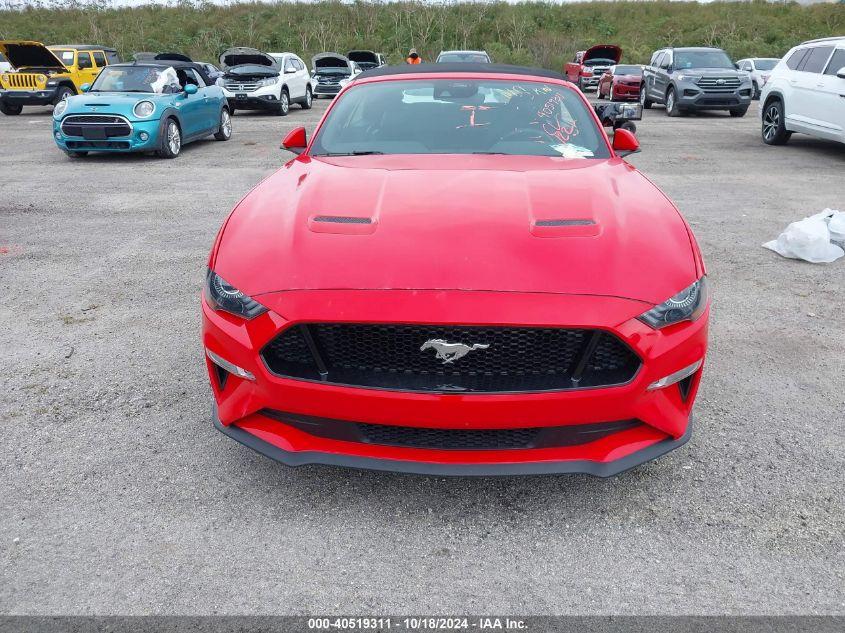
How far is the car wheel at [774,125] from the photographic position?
38.7 feet

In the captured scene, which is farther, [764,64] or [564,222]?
[764,64]

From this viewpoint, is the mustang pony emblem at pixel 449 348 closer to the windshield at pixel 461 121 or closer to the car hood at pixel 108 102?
the windshield at pixel 461 121

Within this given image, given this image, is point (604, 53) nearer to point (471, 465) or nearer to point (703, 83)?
point (703, 83)

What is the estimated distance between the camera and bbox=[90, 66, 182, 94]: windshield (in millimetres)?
10906

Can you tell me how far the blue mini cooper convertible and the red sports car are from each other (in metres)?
14.7

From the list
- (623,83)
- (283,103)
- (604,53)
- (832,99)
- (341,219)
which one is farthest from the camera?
(604,53)

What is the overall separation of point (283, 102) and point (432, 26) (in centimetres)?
2823

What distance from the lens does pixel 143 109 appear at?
34.0 ft

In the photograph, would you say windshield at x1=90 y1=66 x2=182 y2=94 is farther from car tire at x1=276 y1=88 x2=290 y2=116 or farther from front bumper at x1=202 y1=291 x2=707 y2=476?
front bumper at x1=202 y1=291 x2=707 y2=476

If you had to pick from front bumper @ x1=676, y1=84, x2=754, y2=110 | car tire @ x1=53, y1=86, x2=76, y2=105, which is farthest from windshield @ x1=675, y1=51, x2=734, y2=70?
car tire @ x1=53, y1=86, x2=76, y2=105

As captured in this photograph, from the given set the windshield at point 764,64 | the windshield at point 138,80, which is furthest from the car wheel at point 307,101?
the windshield at point 764,64

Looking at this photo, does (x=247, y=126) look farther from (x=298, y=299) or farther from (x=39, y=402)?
(x=298, y=299)

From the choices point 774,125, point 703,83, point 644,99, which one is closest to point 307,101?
point 644,99

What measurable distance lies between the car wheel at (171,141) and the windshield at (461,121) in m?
7.67
